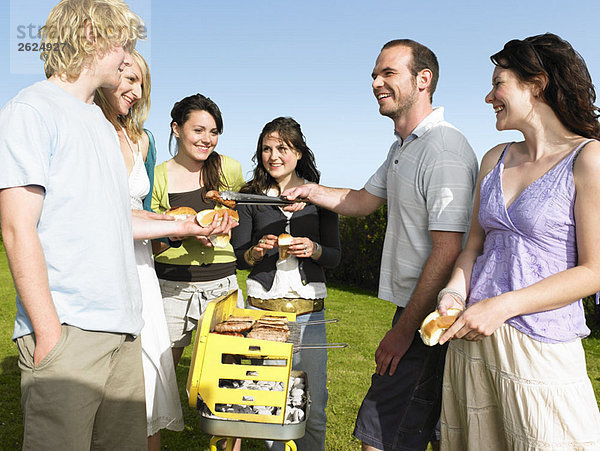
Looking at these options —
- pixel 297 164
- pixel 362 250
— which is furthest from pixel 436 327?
pixel 362 250

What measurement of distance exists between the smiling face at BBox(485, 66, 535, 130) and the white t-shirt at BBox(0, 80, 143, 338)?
1.66 m

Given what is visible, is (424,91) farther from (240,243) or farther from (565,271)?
(240,243)

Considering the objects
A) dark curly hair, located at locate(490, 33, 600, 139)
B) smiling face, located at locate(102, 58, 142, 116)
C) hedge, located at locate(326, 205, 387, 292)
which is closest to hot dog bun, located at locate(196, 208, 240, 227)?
smiling face, located at locate(102, 58, 142, 116)

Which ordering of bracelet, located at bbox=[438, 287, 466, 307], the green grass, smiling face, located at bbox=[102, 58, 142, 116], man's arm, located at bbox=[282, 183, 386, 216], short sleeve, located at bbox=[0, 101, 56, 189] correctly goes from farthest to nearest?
the green grass
man's arm, located at bbox=[282, 183, 386, 216]
smiling face, located at bbox=[102, 58, 142, 116]
bracelet, located at bbox=[438, 287, 466, 307]
short sleeve, located at bbox=[0, 101, 56, 189]

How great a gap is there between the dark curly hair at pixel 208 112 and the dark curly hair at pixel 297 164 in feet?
0.78

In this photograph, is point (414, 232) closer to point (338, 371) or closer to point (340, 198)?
point (340, 198)

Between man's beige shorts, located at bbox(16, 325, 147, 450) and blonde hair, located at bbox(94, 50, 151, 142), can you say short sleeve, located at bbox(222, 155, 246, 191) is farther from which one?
man's beige shorts, located at bbox(16, 325, 147, 450)

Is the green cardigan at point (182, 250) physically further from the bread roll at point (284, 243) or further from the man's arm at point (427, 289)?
the man's arm at point (427, 289)

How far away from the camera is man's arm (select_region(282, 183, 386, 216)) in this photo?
3377mm

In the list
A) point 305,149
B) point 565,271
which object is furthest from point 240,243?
point 565,271

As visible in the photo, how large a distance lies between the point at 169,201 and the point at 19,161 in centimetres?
198

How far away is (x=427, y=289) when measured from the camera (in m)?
2.51

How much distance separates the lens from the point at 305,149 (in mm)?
3680

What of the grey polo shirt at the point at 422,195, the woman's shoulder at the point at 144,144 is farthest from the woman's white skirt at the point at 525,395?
the woman's shoulder at the point at 144,144
